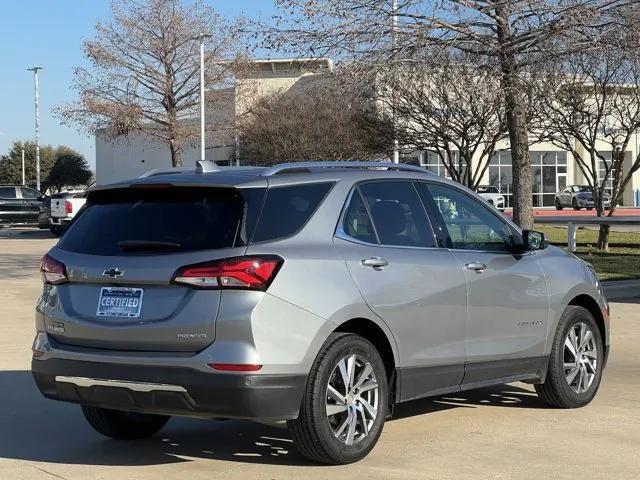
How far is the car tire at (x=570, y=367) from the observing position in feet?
26.2

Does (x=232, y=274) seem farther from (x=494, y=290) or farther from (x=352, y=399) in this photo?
(x=494, y=290)

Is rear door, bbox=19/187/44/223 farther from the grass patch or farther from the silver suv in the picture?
the silver suv

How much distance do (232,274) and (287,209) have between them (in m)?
0.64

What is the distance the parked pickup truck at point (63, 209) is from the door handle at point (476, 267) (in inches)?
1217

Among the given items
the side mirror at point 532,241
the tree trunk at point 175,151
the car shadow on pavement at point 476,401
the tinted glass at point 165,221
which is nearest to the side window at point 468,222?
the side mirror at point 532,241

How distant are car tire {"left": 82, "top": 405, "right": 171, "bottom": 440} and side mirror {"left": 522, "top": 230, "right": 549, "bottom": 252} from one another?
2.88m

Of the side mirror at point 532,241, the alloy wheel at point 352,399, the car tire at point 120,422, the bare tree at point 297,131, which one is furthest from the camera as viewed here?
the bare tree at point 297,131

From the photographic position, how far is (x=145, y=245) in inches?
244

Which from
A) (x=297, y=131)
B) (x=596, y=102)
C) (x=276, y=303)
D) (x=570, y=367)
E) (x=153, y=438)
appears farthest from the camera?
(x=297, y=131)

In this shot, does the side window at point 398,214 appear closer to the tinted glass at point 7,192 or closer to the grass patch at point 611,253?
the grass patch at point 611,253

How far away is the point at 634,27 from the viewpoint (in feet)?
56.2

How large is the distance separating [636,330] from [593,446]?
20.9ft

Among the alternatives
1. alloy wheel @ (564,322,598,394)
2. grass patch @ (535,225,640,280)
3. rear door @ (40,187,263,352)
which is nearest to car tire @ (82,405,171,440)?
rear door @ (40,187,263,352)

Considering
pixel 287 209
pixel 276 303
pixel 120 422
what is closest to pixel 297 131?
pixel 120 422
